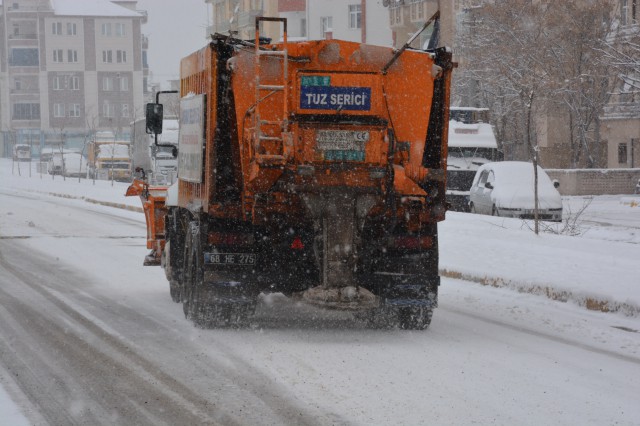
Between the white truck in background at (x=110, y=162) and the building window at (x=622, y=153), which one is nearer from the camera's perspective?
the building window at (x=622, y=153)

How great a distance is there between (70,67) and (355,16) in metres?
49.7

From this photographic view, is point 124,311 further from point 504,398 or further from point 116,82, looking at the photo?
point 116,82

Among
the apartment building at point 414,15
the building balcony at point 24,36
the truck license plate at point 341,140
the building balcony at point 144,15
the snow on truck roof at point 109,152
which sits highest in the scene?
the building balcony at point 144,15

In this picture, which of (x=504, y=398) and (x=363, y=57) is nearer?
(x=504, y=398)

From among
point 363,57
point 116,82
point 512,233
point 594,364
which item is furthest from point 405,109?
point 116,82

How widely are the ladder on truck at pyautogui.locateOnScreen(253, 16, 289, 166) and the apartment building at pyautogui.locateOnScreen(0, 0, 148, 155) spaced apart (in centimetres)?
11575

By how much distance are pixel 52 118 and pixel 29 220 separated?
101m

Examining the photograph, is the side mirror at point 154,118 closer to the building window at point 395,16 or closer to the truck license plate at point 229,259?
the truck license plate at point 229,259

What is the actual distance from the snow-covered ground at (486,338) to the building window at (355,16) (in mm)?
66376

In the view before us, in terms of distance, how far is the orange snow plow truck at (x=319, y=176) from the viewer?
10.4 metres

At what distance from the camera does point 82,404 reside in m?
7.77

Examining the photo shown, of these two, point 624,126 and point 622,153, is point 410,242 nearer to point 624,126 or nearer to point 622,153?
point 624,126

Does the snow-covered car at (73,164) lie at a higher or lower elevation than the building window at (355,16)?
lower

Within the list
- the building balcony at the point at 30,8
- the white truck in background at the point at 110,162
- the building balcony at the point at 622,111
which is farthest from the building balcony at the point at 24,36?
the building balcony at the point at 622,111
